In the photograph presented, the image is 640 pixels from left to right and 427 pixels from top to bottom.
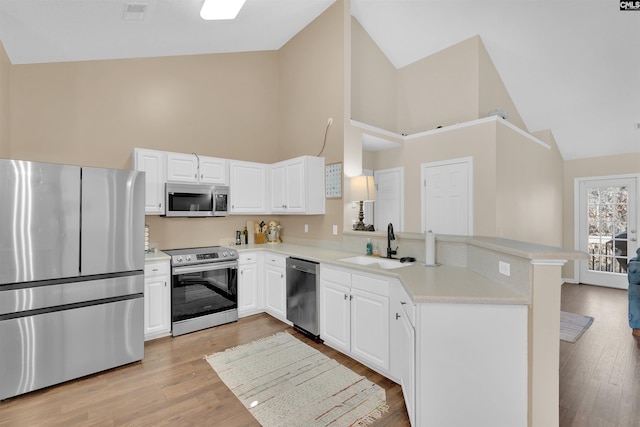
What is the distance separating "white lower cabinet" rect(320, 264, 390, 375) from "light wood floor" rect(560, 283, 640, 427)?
4.13 feet

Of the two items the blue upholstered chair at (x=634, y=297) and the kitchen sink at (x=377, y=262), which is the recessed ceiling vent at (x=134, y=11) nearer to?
the kitchen sink at (x=377, y=262)

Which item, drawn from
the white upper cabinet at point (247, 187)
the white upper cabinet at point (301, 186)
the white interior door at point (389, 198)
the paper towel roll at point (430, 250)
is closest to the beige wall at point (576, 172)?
the white interior door at point (389, 198)

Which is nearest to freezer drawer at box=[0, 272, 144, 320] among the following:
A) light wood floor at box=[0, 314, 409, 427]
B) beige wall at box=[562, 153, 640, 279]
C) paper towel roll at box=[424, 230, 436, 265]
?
light wood floor at box=[0, 314, 409, 427]

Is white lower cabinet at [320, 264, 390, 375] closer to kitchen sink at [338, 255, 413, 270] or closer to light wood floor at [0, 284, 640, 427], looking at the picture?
light wood floor at [0, 284, 640, 427]

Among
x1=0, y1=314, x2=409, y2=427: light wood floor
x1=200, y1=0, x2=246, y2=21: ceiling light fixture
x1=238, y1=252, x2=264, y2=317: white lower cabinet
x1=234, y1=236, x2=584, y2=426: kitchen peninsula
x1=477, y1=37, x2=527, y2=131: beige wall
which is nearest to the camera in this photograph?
x1=234, y1=236, x2=584, y2=426: kitchen peninsula

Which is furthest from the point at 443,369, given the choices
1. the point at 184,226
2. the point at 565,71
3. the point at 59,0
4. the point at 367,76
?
the point at 565,71

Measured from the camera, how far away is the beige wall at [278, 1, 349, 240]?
3.91 meters

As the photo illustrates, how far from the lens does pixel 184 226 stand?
13.2 feet

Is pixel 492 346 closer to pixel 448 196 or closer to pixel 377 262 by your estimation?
pixel 377 262

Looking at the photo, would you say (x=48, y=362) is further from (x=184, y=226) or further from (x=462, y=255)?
(x=462, y=255)

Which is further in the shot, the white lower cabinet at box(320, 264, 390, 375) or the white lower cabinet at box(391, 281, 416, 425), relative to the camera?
the white lower cabinet at box(320, 264, 390, 375)

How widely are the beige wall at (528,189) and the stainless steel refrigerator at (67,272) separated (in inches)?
168

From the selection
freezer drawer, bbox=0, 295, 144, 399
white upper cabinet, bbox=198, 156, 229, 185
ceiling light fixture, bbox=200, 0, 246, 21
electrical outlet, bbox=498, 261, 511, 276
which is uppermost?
ceiling light fixture, bbox=200, 0, 246, 21

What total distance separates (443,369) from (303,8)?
4348 mm
